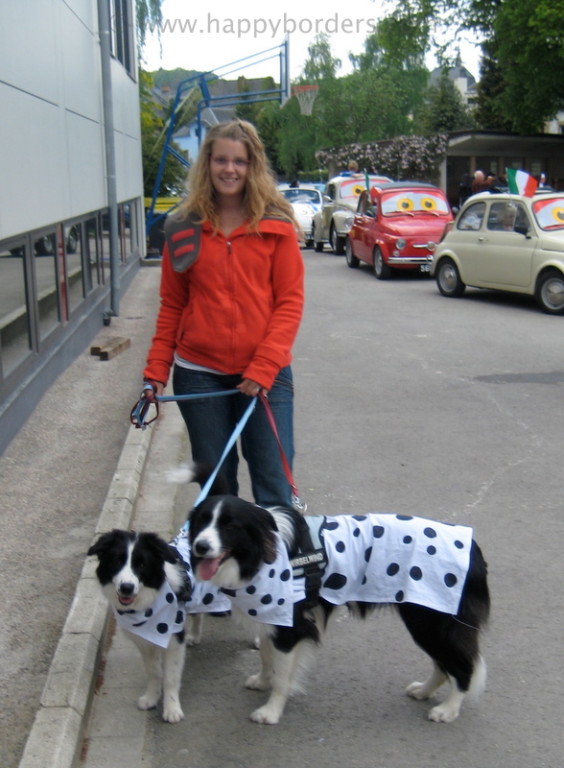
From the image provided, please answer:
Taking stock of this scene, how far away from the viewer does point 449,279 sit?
16656mm

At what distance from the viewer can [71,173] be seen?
1093 cm

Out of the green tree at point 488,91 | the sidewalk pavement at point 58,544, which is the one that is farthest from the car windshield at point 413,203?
the green tree at point 488,91

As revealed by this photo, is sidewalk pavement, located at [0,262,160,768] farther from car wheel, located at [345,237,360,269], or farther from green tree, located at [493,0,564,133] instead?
green tree, located at [493,0,564,133]

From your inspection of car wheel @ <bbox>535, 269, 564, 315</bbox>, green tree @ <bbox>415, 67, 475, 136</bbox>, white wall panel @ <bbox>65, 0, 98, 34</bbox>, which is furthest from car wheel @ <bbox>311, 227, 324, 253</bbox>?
green tree @ <bbox>415, 67, 475, 136</bbox>

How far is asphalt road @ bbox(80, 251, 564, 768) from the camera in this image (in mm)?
3594

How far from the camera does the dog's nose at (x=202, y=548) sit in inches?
128

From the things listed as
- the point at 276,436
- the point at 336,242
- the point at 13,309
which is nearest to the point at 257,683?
the point at 276,436

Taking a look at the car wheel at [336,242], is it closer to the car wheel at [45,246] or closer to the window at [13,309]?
the car wheel at [45,246]

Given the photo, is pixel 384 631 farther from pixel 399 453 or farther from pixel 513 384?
pixel 513 384

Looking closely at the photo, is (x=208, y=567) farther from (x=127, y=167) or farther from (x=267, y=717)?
(x=127, y=167)

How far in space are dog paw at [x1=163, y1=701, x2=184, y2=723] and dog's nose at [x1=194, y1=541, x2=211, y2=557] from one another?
33.6 inches

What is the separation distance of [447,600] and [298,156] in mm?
71171

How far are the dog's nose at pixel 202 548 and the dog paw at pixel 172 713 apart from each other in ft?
2.80

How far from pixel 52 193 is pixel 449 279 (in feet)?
28.9
